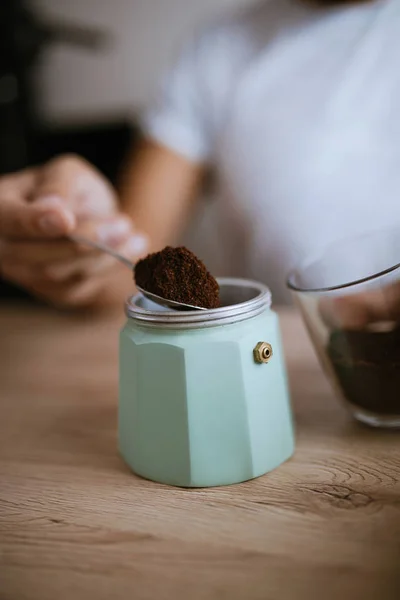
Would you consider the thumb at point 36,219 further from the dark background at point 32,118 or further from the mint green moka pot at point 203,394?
the dark background at point 32,118

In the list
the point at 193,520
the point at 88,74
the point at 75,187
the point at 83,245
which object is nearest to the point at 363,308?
the point at 193,520

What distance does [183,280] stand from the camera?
15.6 inches

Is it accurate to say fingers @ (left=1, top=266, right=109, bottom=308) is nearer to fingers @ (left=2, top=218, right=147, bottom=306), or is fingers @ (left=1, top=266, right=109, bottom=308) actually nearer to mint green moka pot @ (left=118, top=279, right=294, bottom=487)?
fingers @ (left=2, top=218, right=147, bottom=306)

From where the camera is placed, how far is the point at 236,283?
0.45m

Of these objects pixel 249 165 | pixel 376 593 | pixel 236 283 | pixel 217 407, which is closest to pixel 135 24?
pixel 249 165

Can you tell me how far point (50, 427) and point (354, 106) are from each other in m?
0.59

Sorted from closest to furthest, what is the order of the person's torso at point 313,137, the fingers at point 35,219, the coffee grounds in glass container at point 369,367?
the coffee grounds in glass container at point 369,367
the fingers at point 35,219
the person's torso at point 313,137

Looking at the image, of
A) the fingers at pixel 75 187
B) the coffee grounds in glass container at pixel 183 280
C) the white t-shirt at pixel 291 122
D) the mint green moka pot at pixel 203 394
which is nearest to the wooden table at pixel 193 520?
the mint green moka pot at pixel 203 394

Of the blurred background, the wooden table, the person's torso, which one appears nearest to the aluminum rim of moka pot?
the wooden table

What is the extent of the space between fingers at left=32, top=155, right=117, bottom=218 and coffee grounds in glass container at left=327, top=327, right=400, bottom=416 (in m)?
0.34

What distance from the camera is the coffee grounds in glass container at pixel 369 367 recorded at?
1.35 ft

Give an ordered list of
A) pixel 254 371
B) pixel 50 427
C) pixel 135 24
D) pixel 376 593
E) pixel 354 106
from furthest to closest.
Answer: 1. pixel 135 24
2. pixel 354 106
3. pixel 50 427
4. pixel 254 371
5. pixel 376 593

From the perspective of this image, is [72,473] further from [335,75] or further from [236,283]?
[335,75]

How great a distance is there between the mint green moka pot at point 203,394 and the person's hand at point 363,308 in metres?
0.06
